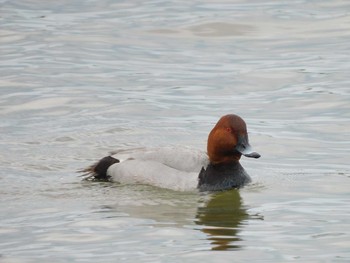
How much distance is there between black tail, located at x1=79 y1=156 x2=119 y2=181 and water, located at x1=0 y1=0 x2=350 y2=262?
0.21 m

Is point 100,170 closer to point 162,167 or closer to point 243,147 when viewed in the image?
point 162,167

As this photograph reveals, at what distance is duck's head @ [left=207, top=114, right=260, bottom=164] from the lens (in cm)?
1286

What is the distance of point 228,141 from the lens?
1291 cm

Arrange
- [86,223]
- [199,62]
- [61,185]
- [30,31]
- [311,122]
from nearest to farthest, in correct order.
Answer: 1. [86,223]
2. [61,185]
3. [311,122]
4. [199,62]
5. [30,31]

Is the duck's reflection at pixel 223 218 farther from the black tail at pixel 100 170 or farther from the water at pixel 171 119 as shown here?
the black tail at pixel 100 170

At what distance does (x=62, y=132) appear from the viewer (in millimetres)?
15297

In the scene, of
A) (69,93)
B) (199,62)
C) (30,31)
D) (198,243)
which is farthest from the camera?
(30,31)

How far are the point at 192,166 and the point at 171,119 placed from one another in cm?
341

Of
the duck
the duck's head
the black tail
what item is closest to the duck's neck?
the duck

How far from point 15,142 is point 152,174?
2.47 metres

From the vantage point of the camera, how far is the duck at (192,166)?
12.8 m

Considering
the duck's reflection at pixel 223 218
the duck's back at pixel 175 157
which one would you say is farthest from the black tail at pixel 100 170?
the duck's reflection at pixel 223 218

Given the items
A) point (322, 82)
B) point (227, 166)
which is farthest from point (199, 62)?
point (227, 166)

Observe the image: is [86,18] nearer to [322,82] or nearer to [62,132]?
[322,82]
